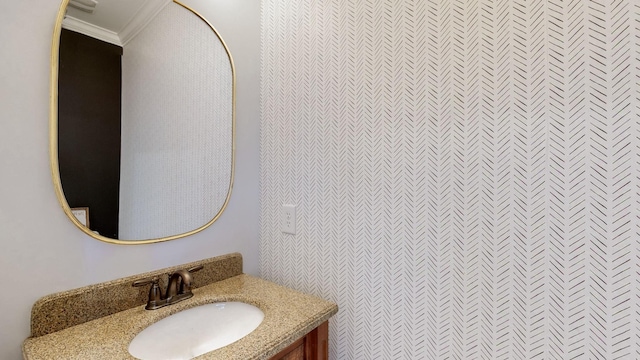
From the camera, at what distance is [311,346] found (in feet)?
2.86

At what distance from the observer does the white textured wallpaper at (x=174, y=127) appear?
37.5 inches

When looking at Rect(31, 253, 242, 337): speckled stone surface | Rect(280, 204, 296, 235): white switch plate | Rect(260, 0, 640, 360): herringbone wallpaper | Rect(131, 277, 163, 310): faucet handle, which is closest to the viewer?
Rect(260, 0, 640, 360): herringbone wallpaper

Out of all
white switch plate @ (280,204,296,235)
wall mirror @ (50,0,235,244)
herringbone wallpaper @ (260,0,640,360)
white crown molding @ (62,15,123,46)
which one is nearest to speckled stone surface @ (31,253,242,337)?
wall mirror @ (50,0,235,244)

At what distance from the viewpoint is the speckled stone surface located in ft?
2.49

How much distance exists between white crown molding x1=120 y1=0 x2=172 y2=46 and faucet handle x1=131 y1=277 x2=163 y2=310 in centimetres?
76

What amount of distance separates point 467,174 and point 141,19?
45.4 inches

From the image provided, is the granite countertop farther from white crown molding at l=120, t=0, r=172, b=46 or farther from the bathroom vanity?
white crown molding at l=120, t=0, r=172, b=46

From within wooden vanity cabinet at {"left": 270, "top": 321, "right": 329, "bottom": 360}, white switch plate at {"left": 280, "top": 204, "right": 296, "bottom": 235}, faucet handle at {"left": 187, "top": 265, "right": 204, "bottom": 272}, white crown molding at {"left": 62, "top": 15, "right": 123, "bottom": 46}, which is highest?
white crown molding at {"left": 62, "top": 15, "right": 123, "bottom": 46}

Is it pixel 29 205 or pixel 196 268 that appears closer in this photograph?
pixel 29 205

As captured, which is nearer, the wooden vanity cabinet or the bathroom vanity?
the bathroom vanity

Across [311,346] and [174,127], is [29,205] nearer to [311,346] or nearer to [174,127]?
[174,127]

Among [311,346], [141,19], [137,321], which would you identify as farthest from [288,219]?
[141,19]

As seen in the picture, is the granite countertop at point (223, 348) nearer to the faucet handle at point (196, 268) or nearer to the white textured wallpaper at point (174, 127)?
the faucet handle at point (196, 268)

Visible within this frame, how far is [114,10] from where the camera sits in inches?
36.0
